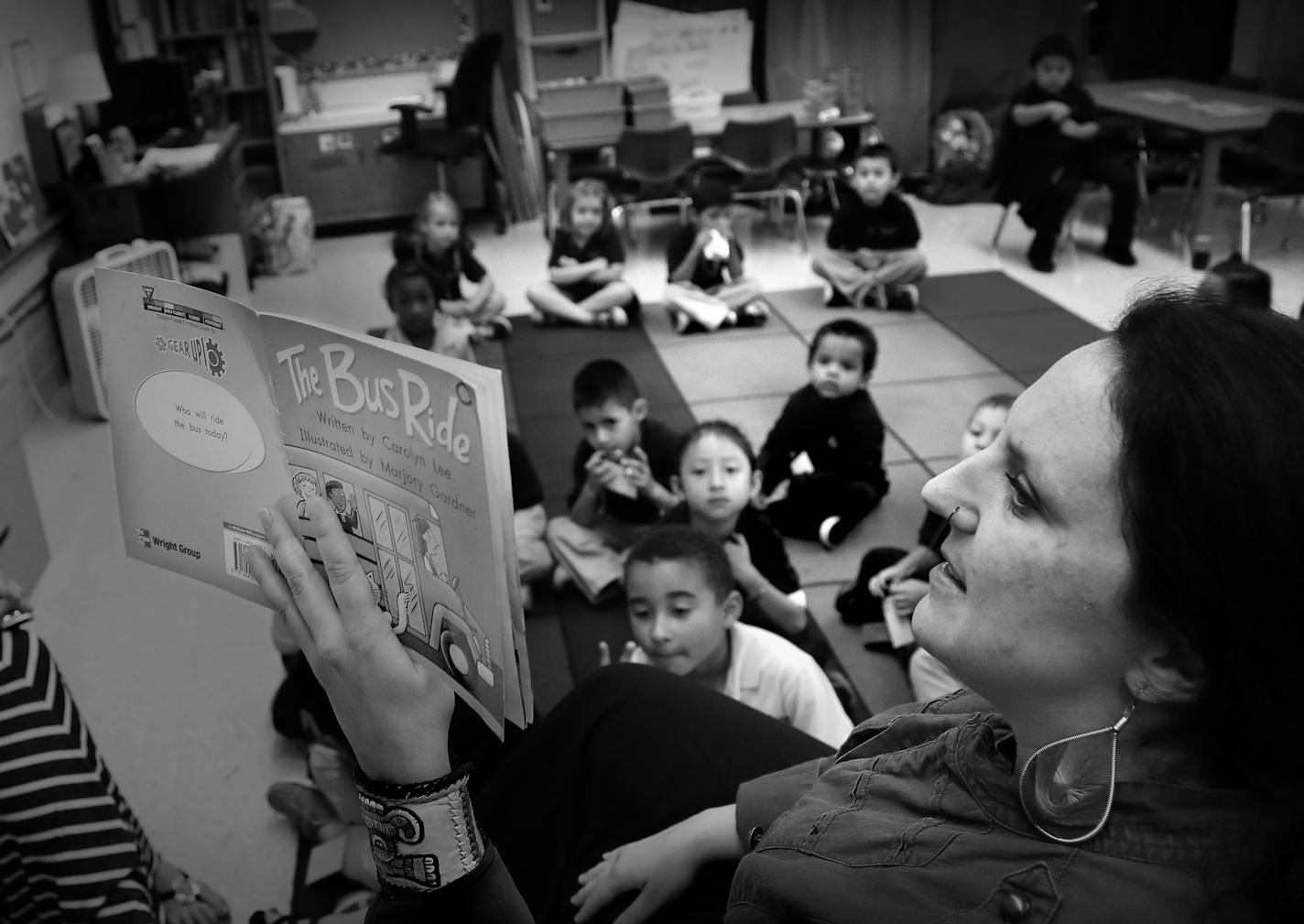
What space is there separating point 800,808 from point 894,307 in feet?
16.0

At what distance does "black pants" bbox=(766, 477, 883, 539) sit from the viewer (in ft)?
11.9

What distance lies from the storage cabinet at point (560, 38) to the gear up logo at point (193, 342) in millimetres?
7107

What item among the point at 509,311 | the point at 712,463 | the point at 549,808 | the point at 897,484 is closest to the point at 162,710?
the point at 712,463

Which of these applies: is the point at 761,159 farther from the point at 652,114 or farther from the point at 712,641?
the point at 712,641

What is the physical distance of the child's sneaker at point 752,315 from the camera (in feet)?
18.3

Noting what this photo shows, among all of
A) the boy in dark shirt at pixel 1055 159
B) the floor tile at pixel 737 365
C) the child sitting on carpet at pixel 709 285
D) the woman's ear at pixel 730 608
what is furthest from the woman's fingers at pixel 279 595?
the boy in dark shirt at pixel 1055 159

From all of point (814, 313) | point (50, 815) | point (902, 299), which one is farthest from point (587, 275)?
point (50, 815)

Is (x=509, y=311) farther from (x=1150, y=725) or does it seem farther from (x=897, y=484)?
(x=1150, y=725)

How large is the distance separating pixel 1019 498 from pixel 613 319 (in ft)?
16.1

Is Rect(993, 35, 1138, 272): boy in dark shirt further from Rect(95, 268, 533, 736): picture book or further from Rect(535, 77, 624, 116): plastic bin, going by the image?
Rect(95, 268, 533, 736): picture book

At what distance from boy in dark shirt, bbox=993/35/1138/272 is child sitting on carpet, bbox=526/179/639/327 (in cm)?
222

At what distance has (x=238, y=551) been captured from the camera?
1.12 meters

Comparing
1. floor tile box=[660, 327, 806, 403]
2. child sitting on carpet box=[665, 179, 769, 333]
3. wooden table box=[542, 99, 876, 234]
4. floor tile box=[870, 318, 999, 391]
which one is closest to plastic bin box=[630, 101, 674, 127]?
wooden table box=[542, 99, 876, 234]

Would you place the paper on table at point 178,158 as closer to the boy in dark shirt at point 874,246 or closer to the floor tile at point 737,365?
the floor tile at point 737,365
